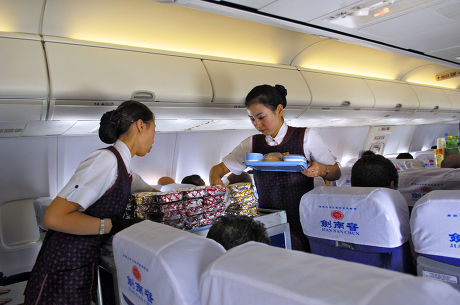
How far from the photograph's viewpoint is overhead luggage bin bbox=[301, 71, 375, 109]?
480 centimetres

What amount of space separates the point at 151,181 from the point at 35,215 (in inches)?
69.0

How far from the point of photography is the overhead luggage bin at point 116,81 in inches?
108

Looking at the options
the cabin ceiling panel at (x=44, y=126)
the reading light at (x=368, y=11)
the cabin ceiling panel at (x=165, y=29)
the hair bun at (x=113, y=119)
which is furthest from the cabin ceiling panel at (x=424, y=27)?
the cabin ceiling panel at (x=44, y=126)

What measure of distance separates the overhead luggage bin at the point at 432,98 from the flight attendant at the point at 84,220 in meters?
6.87

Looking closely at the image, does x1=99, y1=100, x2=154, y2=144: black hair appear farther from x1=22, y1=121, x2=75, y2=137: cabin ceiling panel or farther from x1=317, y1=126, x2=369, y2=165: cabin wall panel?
x1=317, y1=126, x2=369, y2=165: cabin wall panel

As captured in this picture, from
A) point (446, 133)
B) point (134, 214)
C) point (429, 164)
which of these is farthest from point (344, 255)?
point (446, 133)

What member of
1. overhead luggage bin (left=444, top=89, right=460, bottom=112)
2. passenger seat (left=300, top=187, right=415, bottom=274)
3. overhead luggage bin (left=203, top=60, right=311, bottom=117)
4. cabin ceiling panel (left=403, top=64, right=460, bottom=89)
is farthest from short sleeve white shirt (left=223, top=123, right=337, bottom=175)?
overhead luggage bin (left=444, top=89, right=460, bottom=112)

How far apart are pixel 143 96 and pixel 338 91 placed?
10.1 ft

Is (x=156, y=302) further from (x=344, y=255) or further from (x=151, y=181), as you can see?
(x=151, y=181)

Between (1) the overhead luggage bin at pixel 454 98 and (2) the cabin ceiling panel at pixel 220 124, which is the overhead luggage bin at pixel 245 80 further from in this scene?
(1) the overhead luggage bin at pixel 454 98

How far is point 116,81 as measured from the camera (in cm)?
297

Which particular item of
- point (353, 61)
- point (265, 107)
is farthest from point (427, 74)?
point (265, 107)

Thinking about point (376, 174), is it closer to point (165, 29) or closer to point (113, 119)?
point (113, 119)

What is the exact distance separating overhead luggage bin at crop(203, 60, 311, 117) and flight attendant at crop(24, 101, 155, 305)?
72.0 inches
